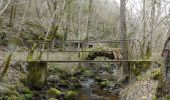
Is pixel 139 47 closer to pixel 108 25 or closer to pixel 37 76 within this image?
pixel 37 76

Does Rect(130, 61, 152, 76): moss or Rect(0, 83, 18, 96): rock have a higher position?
Rect(130, 61, 152, 76): moss

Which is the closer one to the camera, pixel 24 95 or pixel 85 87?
pixel 24 95

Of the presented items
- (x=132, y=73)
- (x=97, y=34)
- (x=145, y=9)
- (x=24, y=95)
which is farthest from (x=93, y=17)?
(x=24, y=95)

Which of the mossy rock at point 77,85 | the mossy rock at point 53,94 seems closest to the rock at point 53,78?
the mossy rock at point 77,85

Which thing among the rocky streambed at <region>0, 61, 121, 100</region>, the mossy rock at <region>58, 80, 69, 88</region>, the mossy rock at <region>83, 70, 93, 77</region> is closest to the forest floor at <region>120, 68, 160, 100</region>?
the rocky streambed at <region>0, 61, 121, 100</region>

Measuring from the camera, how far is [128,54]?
65.3 feet

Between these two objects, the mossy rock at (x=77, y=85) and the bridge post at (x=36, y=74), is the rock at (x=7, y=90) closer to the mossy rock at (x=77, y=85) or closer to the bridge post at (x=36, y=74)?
the bridge post at (x=36, y=74)

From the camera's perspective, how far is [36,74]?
17922 millimetres

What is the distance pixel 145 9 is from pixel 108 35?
20.2m

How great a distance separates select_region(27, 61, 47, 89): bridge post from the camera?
57.9 feet

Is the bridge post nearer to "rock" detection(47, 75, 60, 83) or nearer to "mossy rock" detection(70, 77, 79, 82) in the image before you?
"rock" detection(47, 75, 60, 83)

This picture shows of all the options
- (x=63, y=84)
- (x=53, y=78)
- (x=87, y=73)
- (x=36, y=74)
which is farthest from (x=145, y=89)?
(x=87, y=73)

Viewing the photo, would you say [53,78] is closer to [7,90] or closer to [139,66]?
[139,66]

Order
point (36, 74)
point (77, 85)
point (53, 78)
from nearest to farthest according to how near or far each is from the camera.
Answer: point (36, 74)
point (77, 85)
point (53, 78)
